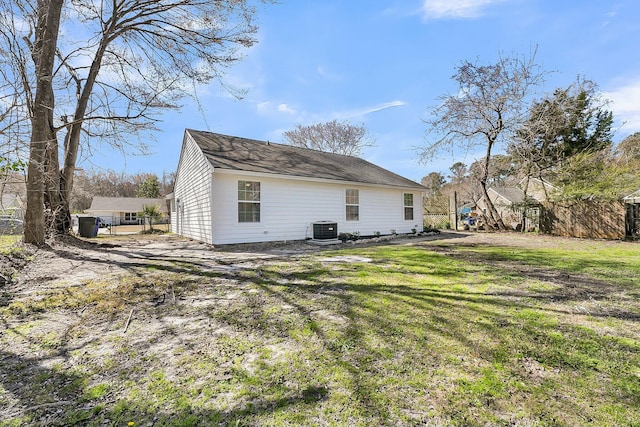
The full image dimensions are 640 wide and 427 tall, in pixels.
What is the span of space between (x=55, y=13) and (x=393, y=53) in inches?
415

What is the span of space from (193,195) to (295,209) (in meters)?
3.96

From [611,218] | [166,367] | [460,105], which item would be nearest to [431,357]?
[166,367]

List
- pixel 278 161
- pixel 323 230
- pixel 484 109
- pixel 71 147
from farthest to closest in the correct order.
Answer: pixel 484 109, pixel 278 161, pixel 323 230, pixel 71 147

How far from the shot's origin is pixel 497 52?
42.5 feet

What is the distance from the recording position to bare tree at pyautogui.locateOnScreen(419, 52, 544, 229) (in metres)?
12.7

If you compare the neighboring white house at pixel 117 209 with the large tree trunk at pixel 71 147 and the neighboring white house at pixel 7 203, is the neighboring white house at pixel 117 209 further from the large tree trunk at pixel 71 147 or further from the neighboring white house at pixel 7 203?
the neighboring white house at pixel 7 203

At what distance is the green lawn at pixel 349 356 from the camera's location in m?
1.61

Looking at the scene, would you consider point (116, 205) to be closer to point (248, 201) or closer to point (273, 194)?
point (248, 201)

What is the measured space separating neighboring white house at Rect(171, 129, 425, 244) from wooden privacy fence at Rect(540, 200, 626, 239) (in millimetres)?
5634

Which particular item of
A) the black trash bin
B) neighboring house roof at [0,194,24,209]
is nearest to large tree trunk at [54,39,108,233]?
the black trash bin

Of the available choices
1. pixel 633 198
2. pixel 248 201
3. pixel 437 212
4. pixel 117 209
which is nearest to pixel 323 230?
pixel 248 201

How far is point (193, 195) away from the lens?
35.0 feet

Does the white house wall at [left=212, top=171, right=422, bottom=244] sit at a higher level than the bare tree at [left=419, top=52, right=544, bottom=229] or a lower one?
lower

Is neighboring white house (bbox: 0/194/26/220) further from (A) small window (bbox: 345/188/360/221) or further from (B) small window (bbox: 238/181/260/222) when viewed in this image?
(A) small window (bbox: 345/188/360/221)
